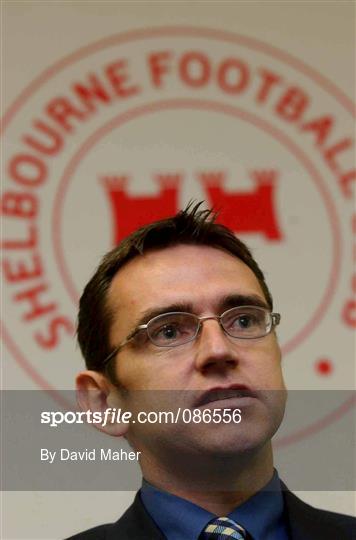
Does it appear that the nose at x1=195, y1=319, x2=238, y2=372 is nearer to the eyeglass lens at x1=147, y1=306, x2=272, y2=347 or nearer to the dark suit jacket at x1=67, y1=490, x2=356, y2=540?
the eyeglass lens at x1=147, y1=306, x2=272, y2=347

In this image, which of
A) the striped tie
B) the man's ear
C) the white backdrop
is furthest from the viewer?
the white backdrop

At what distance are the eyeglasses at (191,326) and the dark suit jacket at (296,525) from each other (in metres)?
0.18

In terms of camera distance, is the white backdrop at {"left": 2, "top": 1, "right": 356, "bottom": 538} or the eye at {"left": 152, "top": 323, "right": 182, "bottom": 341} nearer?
the eye at {"left": 152, "top": 323, "right": 182, "bottom": 341}

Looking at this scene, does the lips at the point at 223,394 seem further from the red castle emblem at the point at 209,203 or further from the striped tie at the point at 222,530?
the red castle emblem at the point at 209,203

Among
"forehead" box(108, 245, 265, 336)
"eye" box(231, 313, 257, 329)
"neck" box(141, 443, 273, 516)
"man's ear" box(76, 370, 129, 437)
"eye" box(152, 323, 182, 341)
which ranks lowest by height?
"neck" box(141, 443, 273, 516)

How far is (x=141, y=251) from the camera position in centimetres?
93

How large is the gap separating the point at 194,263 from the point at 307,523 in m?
0.31

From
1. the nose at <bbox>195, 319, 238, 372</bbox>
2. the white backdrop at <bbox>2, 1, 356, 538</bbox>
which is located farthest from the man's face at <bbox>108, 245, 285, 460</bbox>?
the white backdrop at <bbox>2, 1, 356, 538</bbox>

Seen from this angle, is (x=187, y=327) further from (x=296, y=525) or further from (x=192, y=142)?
(x=192, y=142)

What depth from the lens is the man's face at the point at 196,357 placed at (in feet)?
2.67

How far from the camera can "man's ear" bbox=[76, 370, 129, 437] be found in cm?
91

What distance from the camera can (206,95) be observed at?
1.37 meters

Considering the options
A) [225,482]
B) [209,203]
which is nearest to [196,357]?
[225,482]

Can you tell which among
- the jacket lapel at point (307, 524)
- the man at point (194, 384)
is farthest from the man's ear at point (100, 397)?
the jacket lapel at point (307, 524)
